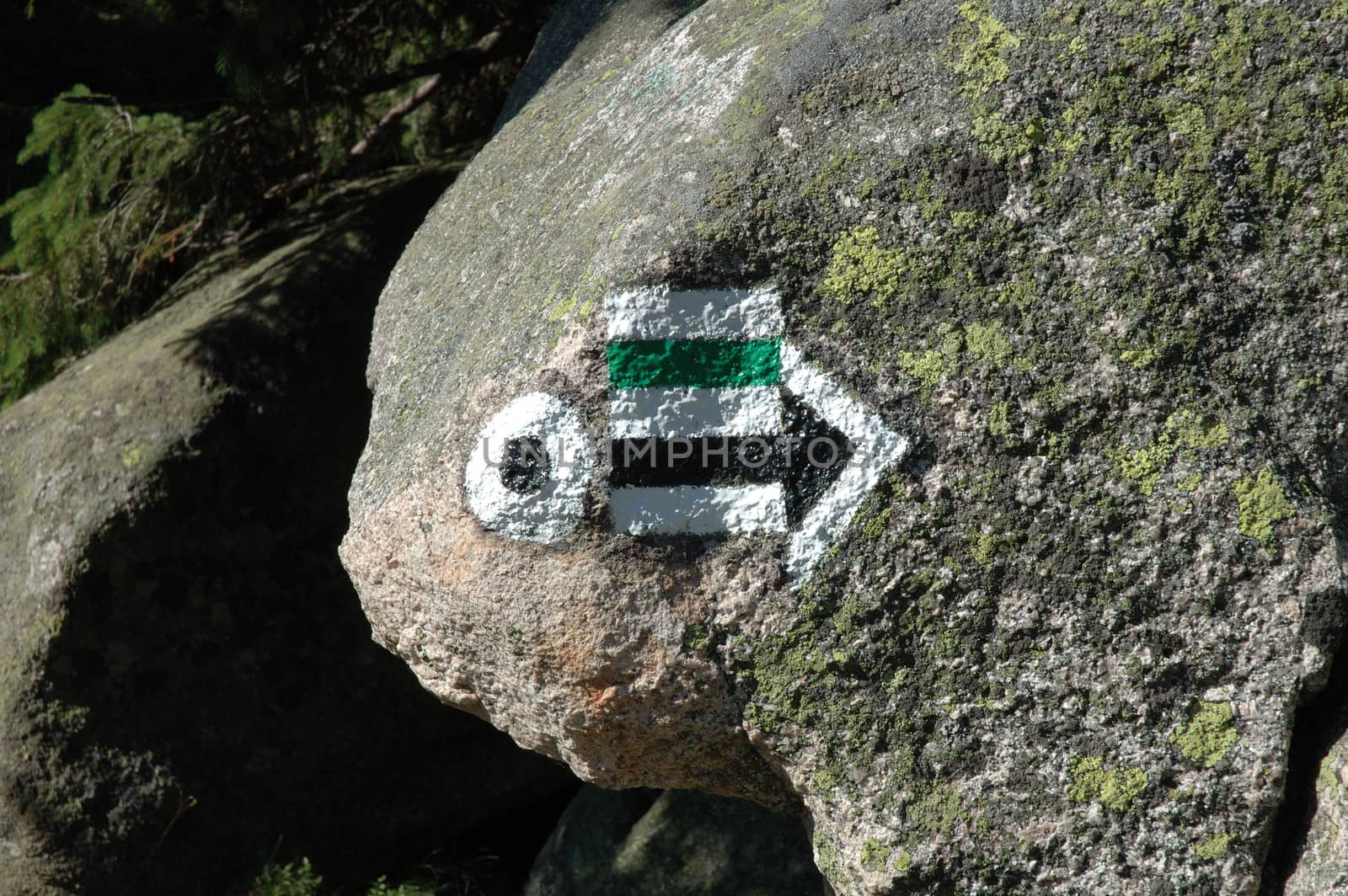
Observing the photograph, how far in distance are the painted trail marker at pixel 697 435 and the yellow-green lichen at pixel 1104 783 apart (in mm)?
523

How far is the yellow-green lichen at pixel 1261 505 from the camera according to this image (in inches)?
63.1

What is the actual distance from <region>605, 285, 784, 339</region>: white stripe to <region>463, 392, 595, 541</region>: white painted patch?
163 mm

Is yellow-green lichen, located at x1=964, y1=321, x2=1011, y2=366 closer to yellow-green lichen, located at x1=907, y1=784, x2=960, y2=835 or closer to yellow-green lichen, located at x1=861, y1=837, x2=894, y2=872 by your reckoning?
yellow-green lichen, located at x1=907, y1=784, x2=960, y2=835

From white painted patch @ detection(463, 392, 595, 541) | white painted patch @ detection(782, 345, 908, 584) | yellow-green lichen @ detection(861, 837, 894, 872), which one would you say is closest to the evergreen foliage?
white painted patch @ detection(463, 392, 595, 541)

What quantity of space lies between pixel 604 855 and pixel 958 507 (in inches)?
71.3

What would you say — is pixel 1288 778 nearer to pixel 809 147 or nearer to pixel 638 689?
pixel 638 689

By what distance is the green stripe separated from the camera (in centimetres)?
174

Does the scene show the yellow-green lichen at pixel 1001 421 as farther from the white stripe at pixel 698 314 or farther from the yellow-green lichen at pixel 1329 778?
the yellow-green lichen at pixel 1329 778

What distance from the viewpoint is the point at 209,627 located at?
3150mm

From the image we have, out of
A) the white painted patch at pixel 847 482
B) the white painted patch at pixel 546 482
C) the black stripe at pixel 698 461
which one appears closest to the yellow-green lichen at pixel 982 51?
the white painted patch at pixel 847 482

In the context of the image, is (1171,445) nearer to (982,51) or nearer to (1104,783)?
(1104,783)

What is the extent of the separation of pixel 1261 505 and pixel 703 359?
2.79 ft

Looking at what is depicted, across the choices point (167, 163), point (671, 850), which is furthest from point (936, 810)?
point (167, 163)

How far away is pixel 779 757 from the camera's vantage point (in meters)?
1.77
